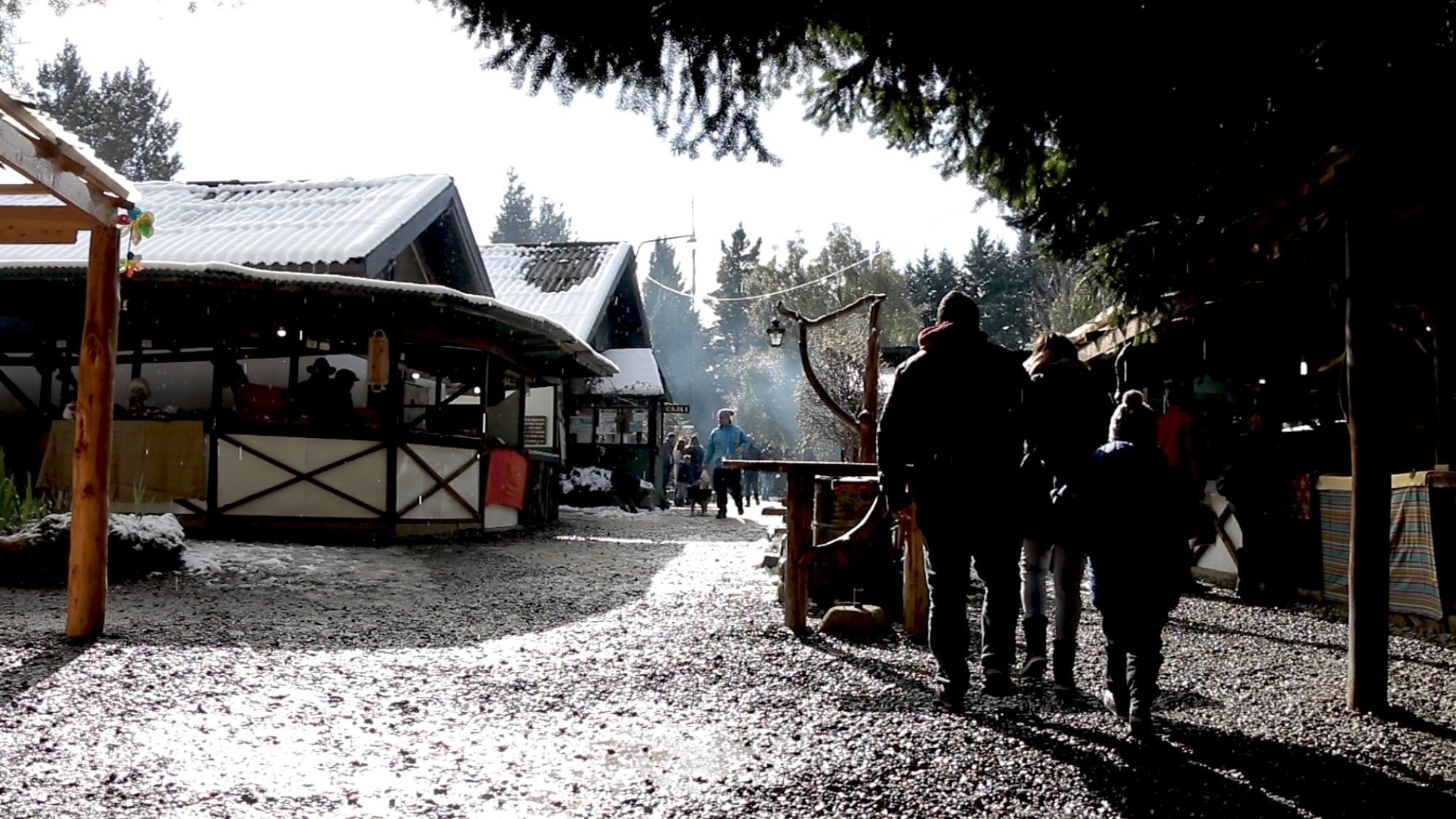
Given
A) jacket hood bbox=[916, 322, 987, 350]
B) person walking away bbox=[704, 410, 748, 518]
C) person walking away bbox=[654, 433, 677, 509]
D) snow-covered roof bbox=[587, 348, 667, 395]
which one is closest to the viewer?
jacket hood bbox=[916, 322, 987, 350]

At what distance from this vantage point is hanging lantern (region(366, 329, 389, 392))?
11.3 m

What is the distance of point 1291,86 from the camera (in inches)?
A: 128

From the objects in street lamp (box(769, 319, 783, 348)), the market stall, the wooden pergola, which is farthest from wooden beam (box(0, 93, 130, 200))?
street lamp (box(769, 319, 783, 348))

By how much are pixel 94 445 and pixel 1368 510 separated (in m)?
6.17

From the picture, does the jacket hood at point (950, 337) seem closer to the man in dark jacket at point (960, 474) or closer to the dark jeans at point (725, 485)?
A: the man in dark jacket at point (960, 474)

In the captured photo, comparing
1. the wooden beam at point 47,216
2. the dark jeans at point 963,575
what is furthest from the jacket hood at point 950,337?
the wooden beam at point 47,216

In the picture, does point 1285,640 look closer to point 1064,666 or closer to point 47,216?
point 1064,666

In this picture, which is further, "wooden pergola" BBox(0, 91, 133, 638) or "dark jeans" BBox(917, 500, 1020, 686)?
"wooden pergola" BBox(0, 91, 133, 638)

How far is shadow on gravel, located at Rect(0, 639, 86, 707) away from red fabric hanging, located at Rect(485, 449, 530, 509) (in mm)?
8234

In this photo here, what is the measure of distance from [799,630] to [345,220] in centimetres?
1108

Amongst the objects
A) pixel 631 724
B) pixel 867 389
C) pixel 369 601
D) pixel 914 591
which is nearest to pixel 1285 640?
pixel 914 591

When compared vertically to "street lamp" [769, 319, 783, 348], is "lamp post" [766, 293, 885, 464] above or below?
below

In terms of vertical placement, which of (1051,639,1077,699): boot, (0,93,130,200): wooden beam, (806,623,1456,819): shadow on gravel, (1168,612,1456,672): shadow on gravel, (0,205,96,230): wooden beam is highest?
(0,93,130,200): wooden beam

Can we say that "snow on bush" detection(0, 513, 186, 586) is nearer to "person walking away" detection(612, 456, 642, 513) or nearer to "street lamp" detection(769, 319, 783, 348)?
"street lamp" detection(769, 319, 783, 348)
